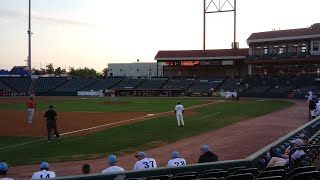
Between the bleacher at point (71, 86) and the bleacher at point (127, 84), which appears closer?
the bleacher at point (127, 84)

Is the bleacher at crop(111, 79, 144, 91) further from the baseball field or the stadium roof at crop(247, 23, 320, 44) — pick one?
the baseball field

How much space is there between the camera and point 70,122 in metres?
28.0

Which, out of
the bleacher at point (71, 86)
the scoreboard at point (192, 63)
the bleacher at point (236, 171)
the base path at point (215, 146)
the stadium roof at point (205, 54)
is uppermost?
the stadium roof at point (205, 54)

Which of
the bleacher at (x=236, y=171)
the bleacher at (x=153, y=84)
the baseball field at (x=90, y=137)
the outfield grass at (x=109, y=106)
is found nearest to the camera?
the bleacher at (x=236, y=171)

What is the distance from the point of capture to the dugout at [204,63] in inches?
3202

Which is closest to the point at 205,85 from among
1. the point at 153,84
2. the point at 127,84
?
the point at 153,84

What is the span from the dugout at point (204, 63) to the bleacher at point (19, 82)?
29.3 meters

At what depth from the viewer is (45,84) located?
3322 inches

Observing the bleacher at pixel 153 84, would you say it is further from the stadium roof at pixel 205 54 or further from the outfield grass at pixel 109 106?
the outfield grass at pixel 109 106

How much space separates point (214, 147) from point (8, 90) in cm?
6988

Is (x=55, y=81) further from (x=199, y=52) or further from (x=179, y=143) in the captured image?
(x=179, y=143)

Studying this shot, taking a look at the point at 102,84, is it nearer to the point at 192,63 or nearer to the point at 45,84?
the point at 45,84

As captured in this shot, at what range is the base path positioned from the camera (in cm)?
1356

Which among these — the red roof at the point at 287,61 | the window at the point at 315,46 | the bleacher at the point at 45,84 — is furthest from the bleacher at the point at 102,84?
the window at the point at 315,46
